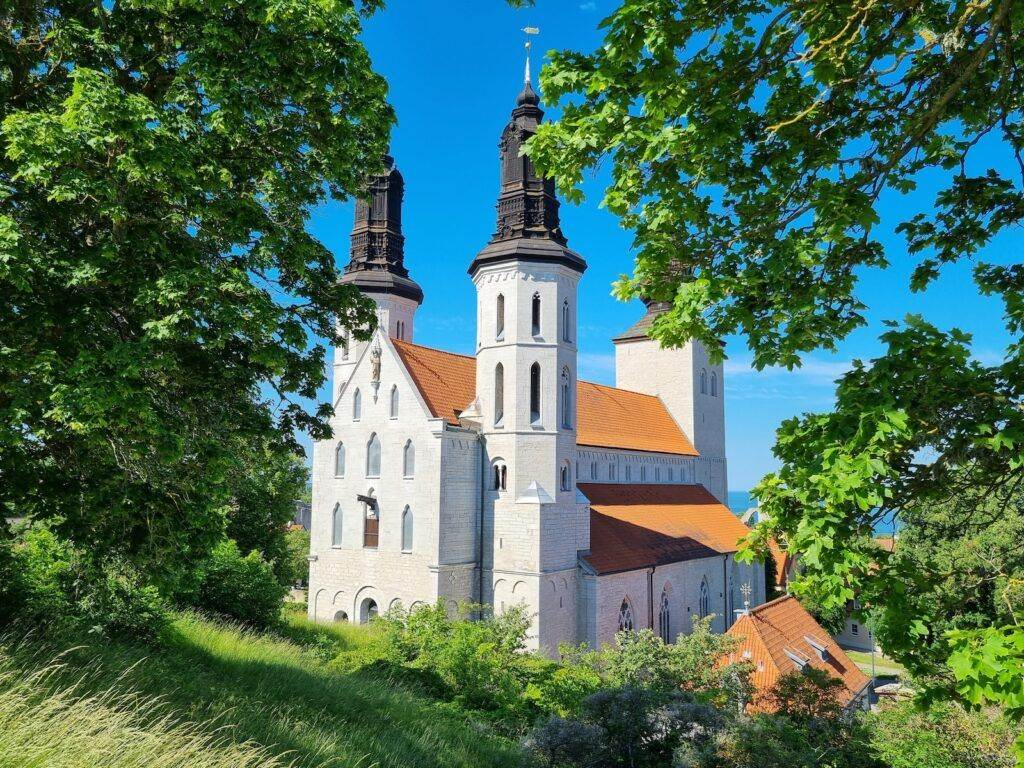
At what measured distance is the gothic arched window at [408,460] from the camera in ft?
80.9

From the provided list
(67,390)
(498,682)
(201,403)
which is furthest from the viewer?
(498,682)

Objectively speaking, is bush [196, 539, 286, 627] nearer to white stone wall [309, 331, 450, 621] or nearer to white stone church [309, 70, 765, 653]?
white stone church [309, 70, 765, 653]

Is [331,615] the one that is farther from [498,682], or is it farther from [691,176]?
[691,176]

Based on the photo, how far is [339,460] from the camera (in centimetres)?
2697

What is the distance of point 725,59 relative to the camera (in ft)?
17.9

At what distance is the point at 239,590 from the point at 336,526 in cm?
1115

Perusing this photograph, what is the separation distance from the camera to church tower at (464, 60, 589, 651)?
23.5 meters

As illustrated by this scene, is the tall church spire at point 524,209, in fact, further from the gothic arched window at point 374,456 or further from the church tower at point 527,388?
the gothic arched window at point 374,456

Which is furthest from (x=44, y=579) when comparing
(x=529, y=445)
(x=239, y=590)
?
(x=529, y=445)

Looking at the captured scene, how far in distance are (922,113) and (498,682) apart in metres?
11.6

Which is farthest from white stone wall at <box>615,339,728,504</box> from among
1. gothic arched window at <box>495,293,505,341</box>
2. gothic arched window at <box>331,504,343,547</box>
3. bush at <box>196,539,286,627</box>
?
bush at <box>196,539,286,627</box>

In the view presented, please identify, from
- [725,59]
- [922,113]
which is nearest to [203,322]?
[725,59]

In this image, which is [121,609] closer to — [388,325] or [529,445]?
[529,445]

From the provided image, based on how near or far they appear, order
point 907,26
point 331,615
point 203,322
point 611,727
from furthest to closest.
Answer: point 331,615 < point 611,727 < point 203,322 < point 907,26
